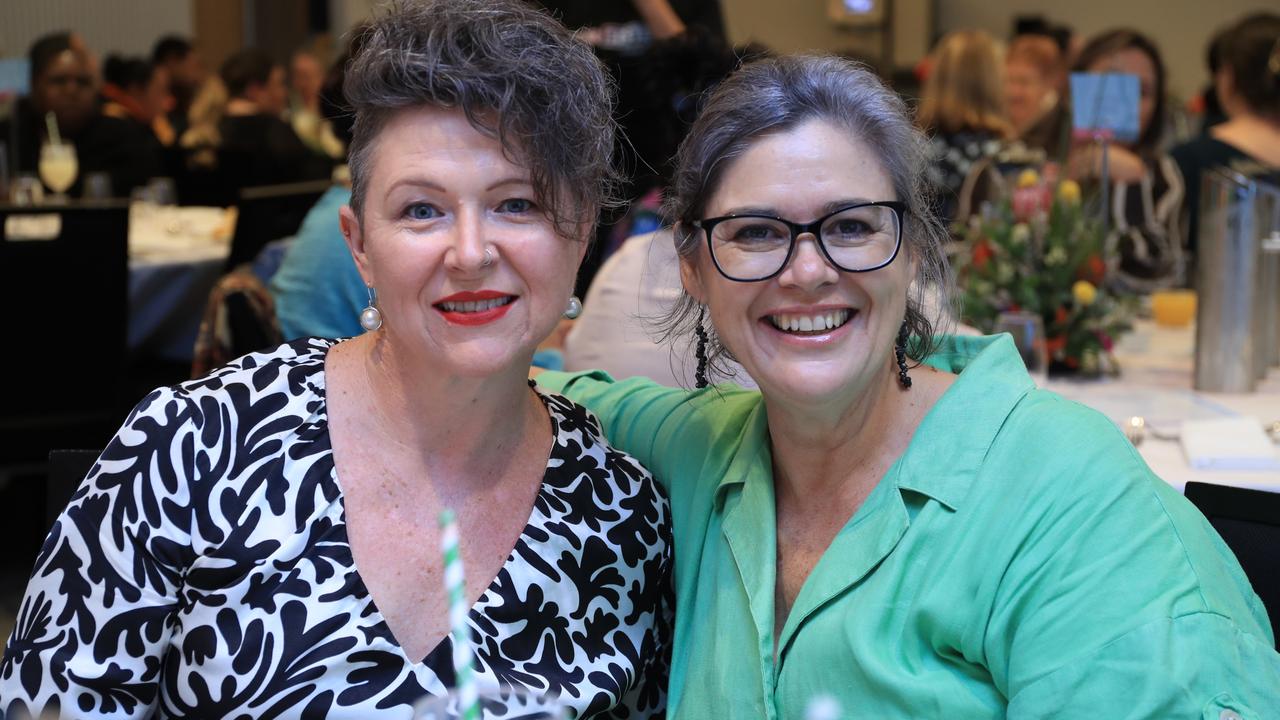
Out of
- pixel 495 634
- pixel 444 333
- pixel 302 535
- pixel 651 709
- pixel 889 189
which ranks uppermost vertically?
pixel 889 189

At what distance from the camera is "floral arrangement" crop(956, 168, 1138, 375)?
10.1ft

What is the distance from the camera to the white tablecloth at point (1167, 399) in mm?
2334

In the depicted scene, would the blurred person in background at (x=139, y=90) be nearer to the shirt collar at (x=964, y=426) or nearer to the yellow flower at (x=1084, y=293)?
the yellow flower at (x=1084, y=293)

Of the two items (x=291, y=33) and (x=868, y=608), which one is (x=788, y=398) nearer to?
(x=868, y=608)

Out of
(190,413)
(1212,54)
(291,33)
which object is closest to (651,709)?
(190,413)

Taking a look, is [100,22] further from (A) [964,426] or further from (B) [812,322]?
(A) [964,426]

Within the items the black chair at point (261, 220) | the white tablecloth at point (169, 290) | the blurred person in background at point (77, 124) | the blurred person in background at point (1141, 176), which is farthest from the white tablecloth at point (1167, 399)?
the blurred person in background at point (77, 124)

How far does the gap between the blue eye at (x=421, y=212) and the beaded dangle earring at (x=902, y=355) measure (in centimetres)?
60

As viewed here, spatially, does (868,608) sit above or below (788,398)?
below

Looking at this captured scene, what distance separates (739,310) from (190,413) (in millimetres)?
664

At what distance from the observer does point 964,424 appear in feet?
5.18

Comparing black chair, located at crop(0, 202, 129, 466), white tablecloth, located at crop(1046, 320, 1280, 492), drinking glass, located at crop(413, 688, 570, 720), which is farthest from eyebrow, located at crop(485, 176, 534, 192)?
black chair, located at crop(0, 202, 129, 466)

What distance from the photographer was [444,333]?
159 centimetres

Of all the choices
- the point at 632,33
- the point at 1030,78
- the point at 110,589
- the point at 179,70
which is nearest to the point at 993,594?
the point at 110,589
